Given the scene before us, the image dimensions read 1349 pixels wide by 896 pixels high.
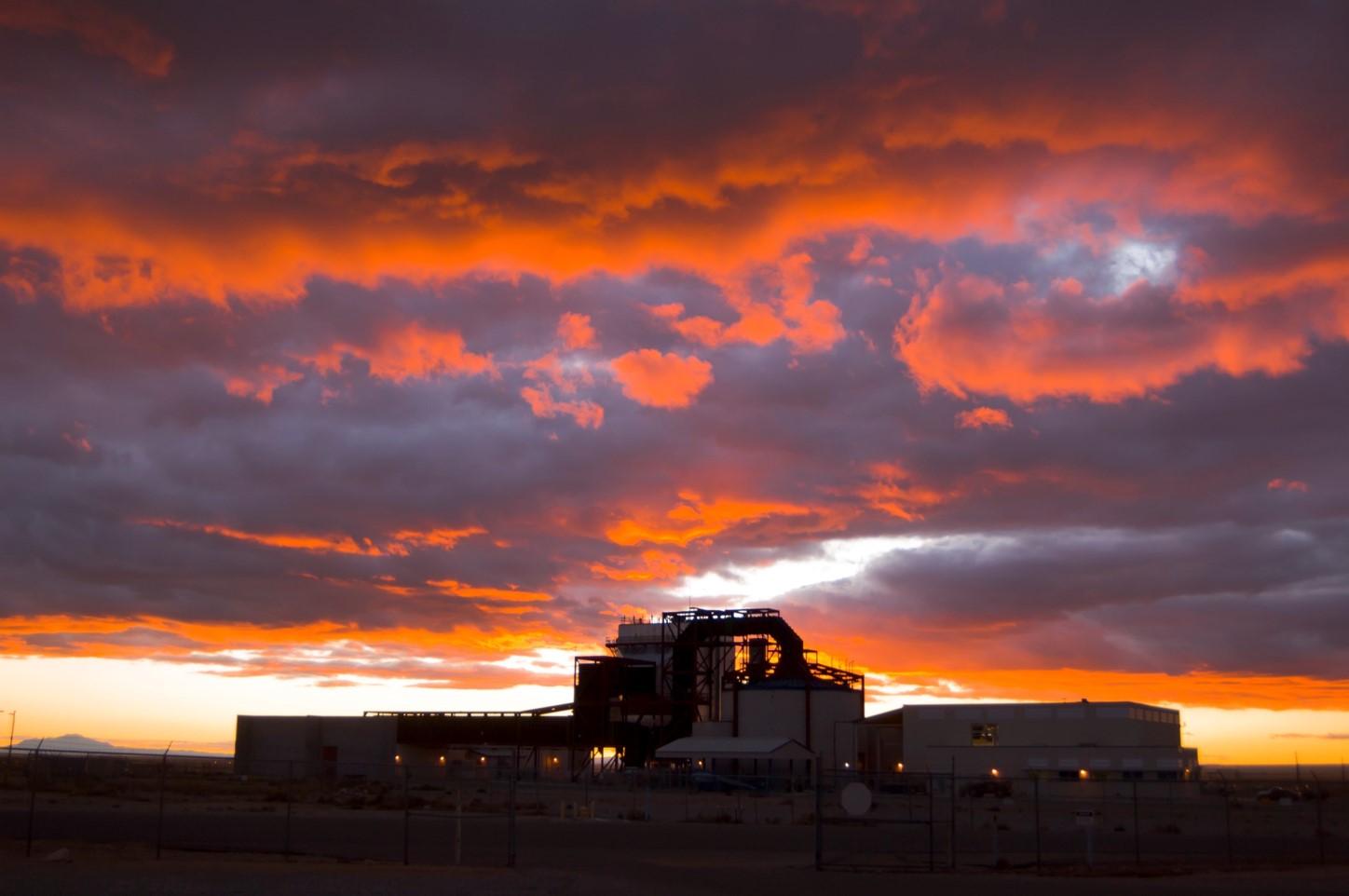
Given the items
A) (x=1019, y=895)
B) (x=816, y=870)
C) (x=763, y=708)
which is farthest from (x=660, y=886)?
(x=763, y=708)

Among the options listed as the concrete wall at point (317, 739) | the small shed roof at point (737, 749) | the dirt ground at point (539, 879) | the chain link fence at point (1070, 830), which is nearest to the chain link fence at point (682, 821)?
the chain link fence at point (1070, 830)

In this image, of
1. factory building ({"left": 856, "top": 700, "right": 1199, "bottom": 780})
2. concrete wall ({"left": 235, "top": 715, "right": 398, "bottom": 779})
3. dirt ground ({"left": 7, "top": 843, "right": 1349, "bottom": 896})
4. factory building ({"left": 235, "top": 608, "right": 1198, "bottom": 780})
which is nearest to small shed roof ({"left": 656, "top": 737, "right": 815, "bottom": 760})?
factory building ({"left": 235, "top": 608, "right": 1198, "bottom": 780})

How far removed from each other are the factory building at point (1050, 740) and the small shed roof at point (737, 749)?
749 centimetres

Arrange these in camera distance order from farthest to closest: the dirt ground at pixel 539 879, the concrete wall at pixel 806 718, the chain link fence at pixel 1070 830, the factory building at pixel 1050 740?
the concrete wall at pixel 806 718, the factory building at pixel 1050 740, the chain link fence at pixel 1070 830, the dirt ground at pixel 539 879

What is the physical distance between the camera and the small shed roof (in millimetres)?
81750

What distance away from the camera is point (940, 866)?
1231 inches

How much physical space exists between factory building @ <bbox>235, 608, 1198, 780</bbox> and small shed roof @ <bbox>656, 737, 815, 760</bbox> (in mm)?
129

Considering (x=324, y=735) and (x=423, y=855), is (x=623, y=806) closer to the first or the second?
(x=423, y=855)

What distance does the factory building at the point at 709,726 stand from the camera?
3029 inches

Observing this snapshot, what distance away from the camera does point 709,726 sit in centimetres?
8931

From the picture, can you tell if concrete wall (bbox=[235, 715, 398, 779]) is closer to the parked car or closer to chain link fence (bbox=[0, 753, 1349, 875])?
chain link fence (bbox=[0, 753, 1349, 875])

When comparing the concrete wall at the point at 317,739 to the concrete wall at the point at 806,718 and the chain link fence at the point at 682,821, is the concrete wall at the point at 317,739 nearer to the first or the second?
the chain link fence at the point at 682,821

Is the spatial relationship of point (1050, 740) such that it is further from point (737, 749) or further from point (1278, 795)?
point (737, 749)

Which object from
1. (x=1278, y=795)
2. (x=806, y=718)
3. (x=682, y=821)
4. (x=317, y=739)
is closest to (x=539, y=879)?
(x=682, y=821)
